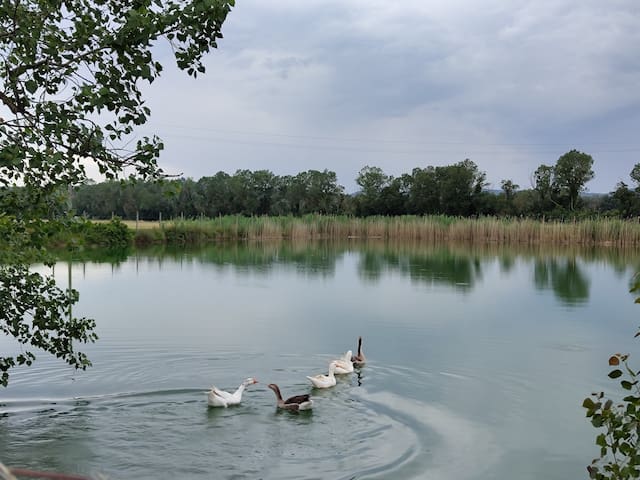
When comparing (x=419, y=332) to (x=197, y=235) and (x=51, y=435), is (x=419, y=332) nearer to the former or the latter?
(x=51, y=435)

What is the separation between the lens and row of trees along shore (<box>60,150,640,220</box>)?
167ft

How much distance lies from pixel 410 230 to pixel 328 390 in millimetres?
33415

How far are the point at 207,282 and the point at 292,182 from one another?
51.1 m

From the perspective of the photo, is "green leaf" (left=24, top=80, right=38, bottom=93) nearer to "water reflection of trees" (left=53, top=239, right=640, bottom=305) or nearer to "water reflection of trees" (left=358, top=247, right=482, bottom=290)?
"water reflection of trees" (left=53, top=239, right=640, bottom=305)

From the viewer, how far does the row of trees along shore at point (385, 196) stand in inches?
1998

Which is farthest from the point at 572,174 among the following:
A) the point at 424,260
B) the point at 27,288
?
the point at 27,288

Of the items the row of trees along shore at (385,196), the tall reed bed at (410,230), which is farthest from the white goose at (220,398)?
the row of trees along shore at (385,196)

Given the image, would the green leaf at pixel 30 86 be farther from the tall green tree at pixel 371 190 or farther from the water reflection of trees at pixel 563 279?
the tall green tree at pixel 371 190

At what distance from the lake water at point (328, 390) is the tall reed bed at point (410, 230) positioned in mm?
18678

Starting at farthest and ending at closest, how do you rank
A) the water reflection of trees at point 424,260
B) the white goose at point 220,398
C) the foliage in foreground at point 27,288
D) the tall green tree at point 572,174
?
the tall green tree at point 572,174, the water reflection of trees at point 424,260, the white goose at point 220,398, the foliage in foreground at point 27,288

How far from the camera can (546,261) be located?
83.9 ft

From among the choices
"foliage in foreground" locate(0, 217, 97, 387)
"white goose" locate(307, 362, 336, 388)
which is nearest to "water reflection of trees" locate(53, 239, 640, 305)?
"white goose" locate(307, 362, 336, 388)

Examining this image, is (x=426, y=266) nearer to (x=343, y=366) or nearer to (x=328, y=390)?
(x=343, y=366)

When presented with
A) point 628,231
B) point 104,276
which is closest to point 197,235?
point 104,276
